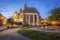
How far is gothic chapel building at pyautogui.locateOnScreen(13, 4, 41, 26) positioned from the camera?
5.99 metres

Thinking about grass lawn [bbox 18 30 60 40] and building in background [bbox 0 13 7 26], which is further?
building in background [bbox 0 13 7 26]

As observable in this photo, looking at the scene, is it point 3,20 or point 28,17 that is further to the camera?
point 28,17

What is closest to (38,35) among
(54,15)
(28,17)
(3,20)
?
(28,17)

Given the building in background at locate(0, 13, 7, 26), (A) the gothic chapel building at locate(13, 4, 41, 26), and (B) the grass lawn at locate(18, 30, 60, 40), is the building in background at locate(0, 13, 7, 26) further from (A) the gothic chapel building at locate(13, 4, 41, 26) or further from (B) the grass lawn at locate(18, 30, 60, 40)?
(B) the grass lawn at locate(18, 30, 60, 40)

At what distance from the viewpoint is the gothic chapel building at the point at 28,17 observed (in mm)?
5988

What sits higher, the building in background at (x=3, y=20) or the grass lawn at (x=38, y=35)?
the building in background at (x=3, y=20)

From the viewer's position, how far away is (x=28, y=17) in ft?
19.9

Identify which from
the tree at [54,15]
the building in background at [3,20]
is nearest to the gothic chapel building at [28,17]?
the building in background at [3,20]

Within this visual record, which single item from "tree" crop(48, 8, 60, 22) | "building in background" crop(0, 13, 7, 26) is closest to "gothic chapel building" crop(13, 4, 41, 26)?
"building in background" crop(0, 13, 7, 26)

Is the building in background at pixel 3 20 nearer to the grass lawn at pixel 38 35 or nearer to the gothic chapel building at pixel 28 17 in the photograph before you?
the gothic chapel building at pixel 28 17

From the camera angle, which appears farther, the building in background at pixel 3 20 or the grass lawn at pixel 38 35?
the building in background at pixel 3 20

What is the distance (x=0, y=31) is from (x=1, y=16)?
0.81m

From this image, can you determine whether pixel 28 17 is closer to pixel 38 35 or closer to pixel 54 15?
pixel 38 35

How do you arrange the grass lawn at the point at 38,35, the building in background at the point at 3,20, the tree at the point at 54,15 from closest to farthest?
the grass lawn at the point at 38,35
the building in background at the point at 3,20
the tree at the point at 54,15
